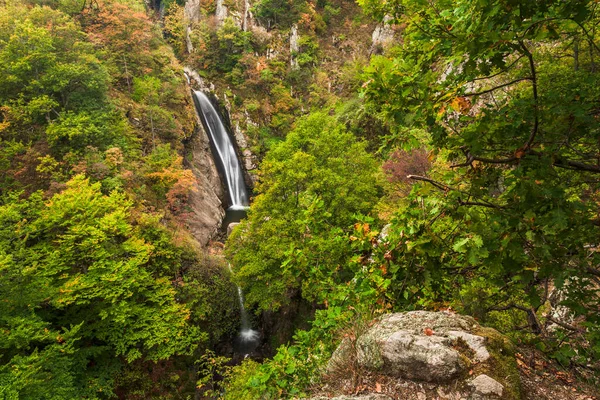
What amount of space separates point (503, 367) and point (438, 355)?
0.59 metres

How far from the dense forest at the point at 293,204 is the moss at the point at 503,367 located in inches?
1.0

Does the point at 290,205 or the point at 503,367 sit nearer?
the point at 503,367

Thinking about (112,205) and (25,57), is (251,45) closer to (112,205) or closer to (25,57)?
(25,57)

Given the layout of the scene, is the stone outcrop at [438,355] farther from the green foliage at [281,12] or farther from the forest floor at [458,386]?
the green foliage at [281,12]

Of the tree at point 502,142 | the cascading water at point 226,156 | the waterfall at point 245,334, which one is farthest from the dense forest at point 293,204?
the cascading water at point 226,156

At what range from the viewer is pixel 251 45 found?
31.3m

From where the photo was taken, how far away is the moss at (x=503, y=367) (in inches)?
107

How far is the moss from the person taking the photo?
2711 millimetres

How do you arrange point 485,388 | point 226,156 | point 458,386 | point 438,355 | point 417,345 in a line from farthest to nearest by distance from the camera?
1. point 226,156
2. point 417,345
3. point 438,355
4. point 458,386
5. point 485,388

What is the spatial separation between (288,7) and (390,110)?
35.4m

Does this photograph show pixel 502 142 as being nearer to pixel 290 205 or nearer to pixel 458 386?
pixel 458 386

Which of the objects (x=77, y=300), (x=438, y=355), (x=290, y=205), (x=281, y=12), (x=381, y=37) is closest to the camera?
(x=438, y=355)

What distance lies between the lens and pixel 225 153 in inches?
1048

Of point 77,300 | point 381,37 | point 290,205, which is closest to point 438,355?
point 77,300
